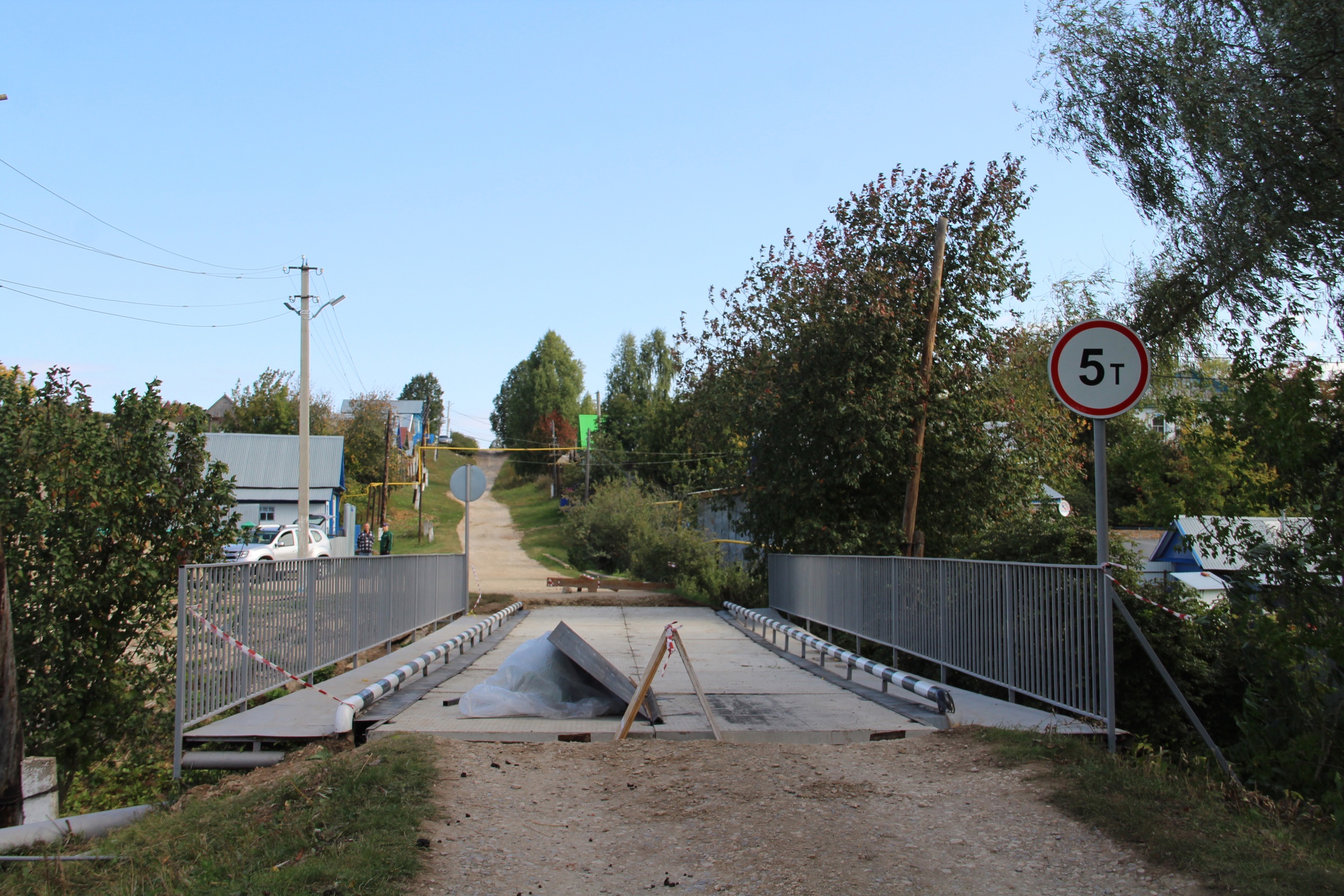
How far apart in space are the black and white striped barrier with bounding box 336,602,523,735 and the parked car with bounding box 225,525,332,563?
70.3 feet

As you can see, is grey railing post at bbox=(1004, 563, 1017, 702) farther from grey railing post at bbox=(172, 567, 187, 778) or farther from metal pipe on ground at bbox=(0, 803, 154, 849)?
metal pipe on ground at bbox=(0, 803, 154, 849)

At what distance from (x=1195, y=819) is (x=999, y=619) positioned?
402 centimetres

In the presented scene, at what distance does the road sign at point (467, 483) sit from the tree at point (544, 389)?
277ft

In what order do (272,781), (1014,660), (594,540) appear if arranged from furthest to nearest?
(594,540) < (1014,660) < (272,781)

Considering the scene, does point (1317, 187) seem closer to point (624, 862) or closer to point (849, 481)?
point (624, 862)

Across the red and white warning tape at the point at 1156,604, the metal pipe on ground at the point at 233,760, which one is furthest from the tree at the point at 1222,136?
the metal pipe on ground at the point at 233,760

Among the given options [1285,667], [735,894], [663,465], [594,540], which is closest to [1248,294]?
[1285,667]

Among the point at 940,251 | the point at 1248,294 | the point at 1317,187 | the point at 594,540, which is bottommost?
the point at 594,540

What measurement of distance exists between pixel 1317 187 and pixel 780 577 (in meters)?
12.5

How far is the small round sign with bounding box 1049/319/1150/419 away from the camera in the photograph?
7102mm

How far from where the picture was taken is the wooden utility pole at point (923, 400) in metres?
19.0

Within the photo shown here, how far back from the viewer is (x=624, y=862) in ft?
15.9

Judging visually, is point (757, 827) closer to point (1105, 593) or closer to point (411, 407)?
point (1105, 593)

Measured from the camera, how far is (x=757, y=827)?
533 cm
